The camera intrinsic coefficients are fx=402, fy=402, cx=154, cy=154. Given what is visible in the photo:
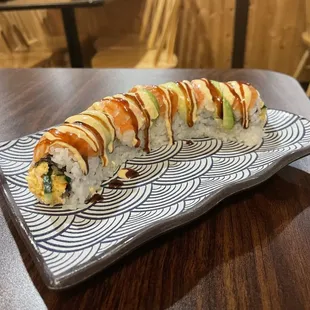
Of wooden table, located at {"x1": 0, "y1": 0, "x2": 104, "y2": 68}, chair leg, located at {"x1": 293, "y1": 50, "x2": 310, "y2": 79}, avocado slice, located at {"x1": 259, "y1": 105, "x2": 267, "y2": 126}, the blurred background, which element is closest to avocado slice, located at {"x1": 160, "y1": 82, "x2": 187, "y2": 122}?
avocado slice, located at {"x1": 259, "y1": 105, "x2": 267, "y2": 126}

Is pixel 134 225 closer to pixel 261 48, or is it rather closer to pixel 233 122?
pixel 233 122

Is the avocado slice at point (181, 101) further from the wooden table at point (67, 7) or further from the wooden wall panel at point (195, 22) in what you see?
the wooden wall panel at point (195, 22)

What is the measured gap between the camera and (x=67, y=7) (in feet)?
6.82

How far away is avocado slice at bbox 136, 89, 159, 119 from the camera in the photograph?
982mm

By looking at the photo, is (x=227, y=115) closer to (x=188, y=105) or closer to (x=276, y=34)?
(x=188, y=105)

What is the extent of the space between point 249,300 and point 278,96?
840 millimetres

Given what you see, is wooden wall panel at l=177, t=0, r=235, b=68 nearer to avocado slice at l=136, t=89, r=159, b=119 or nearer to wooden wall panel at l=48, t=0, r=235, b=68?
wooden wall panel at l=48, t=0, r=235, b=68

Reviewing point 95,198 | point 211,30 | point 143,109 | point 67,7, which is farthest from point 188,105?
point 211,30

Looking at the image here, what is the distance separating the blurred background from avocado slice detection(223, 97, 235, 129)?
1.55 meters

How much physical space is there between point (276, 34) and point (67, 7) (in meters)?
1.73

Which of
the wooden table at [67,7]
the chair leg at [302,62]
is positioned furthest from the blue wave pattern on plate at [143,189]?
the chair leg at [302,62]

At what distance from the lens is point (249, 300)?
1.99ft

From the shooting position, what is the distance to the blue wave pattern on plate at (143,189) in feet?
2.25

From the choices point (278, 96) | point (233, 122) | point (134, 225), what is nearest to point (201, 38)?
point (278, 96)
